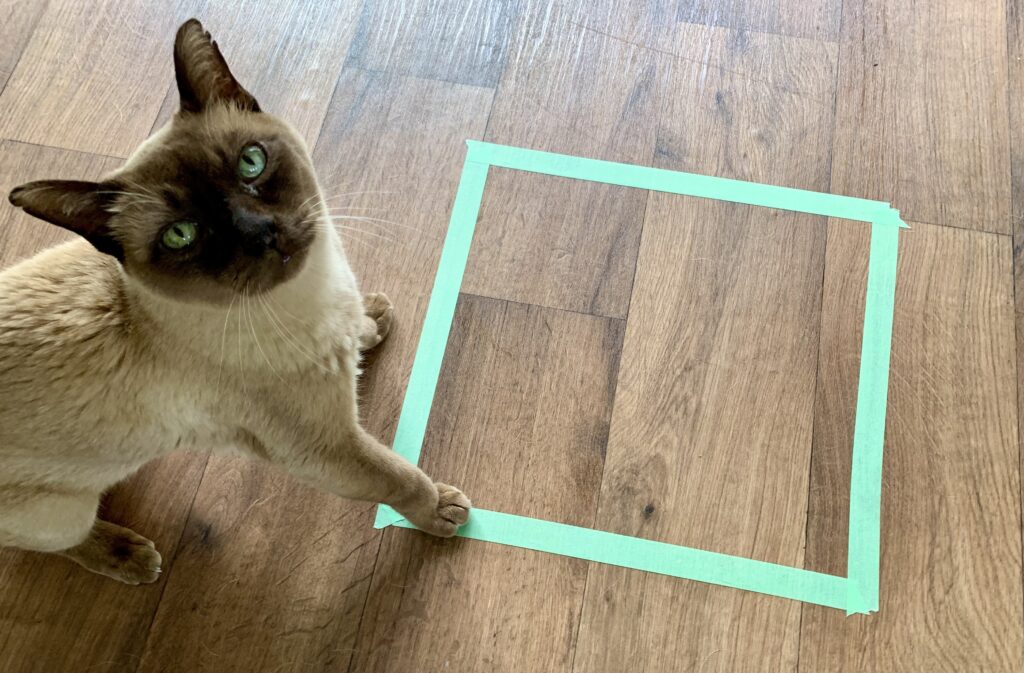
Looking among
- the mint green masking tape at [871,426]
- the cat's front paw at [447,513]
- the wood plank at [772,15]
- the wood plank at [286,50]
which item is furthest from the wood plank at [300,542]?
the mint green masking tape at [871,426]

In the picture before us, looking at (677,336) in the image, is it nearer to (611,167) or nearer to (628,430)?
(628,430)

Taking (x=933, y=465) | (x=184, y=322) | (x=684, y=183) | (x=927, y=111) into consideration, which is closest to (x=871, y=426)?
(x=933, y=465)

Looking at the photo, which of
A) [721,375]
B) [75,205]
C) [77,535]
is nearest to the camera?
[75,205]

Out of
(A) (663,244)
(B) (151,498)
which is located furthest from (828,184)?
(B) (151,498)

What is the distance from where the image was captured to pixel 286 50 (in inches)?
73.0

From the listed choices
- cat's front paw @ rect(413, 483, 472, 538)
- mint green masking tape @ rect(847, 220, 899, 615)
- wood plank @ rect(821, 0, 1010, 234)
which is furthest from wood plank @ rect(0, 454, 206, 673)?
wood plank @ rect(821, 0, 1010, 234)

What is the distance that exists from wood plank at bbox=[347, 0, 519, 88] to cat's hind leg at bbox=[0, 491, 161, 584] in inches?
43.9

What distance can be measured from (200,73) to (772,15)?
1341 mm

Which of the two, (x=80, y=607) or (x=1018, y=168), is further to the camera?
(x=1018, y=168)

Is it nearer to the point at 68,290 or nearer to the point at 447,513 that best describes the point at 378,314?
the point at 447,513

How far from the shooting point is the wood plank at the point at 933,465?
4.37 feet

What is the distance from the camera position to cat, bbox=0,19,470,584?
3.30 feet

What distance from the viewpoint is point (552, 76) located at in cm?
180

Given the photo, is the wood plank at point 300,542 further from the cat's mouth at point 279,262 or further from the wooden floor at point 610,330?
the cat's mouth at point 279,262
